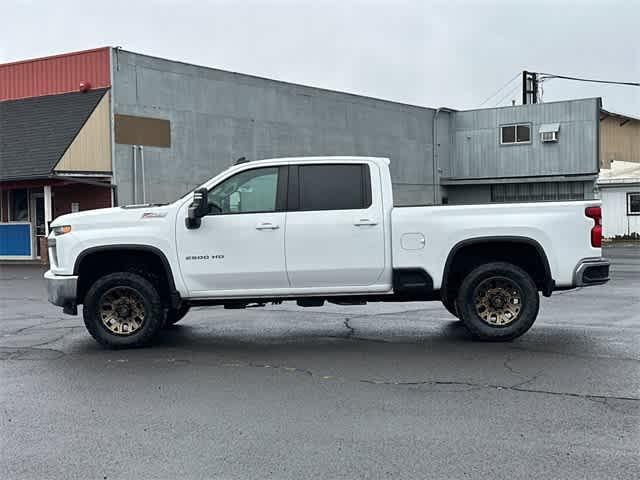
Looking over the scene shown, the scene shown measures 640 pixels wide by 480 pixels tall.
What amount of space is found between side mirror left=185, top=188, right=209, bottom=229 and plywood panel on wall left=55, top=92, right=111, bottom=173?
671 inches

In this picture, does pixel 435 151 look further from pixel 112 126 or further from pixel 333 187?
pixel 333 187

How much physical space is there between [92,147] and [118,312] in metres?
17.4

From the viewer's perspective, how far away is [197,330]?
1049 cm

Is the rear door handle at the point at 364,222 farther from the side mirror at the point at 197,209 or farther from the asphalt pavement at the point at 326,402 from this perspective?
the side mirror at the point at 197,209

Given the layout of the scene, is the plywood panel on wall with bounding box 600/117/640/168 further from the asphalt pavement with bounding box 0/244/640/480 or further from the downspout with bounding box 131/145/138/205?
the asphalt pavement with bounding box 0/244/640/480

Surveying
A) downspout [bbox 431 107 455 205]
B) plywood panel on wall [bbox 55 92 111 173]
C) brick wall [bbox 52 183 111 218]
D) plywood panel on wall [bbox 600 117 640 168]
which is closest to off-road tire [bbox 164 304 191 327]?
plywood panel on wall [bbox 55 92 111 173]

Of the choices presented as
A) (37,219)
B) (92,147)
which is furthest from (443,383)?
(37,219)

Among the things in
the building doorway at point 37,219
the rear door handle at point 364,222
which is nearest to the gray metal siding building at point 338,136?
the building doorway at point 37,219

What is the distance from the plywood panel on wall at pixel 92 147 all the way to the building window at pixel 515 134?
74.5 feet

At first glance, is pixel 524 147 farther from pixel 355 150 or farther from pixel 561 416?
pixel 561 416

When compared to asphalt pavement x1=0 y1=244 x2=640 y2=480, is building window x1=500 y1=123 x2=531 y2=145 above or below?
above

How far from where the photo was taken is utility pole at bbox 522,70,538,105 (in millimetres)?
47625

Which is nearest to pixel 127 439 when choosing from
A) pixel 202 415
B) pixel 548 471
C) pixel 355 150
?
pixel 202 415

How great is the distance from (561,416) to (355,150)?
30333 millimetres
